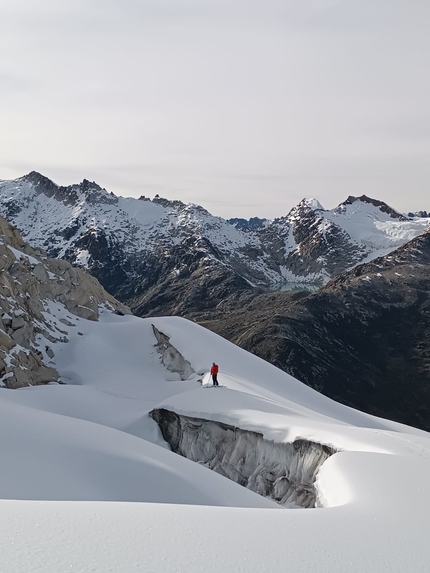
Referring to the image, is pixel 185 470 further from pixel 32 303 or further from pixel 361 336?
pixel 361 336

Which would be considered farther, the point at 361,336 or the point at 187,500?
the point at 361,336

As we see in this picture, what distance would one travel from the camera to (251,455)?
1602cm

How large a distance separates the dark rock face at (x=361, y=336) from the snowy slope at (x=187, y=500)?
55.5m

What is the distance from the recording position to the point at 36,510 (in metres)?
6.07

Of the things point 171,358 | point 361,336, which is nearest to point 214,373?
point 171,358

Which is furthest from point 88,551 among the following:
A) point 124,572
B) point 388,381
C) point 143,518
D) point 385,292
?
point 385,292

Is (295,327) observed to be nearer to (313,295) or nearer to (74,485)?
(313,295)

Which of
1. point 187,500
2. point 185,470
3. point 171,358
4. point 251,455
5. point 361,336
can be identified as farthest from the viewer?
point 361,336

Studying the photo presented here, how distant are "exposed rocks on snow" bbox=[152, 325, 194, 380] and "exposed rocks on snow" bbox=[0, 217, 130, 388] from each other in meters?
6.32

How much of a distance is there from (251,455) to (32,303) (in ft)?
77.8

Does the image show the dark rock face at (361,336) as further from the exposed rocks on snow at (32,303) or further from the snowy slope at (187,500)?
the snowy slope at (187,500)

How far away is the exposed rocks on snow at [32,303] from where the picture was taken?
28.5 m

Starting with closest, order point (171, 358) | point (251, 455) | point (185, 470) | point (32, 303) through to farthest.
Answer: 1. point (185, 470)
2. point (251, 455)
3. point (171, 358)
4. point (32, 303)

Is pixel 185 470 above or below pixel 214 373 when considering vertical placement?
below
